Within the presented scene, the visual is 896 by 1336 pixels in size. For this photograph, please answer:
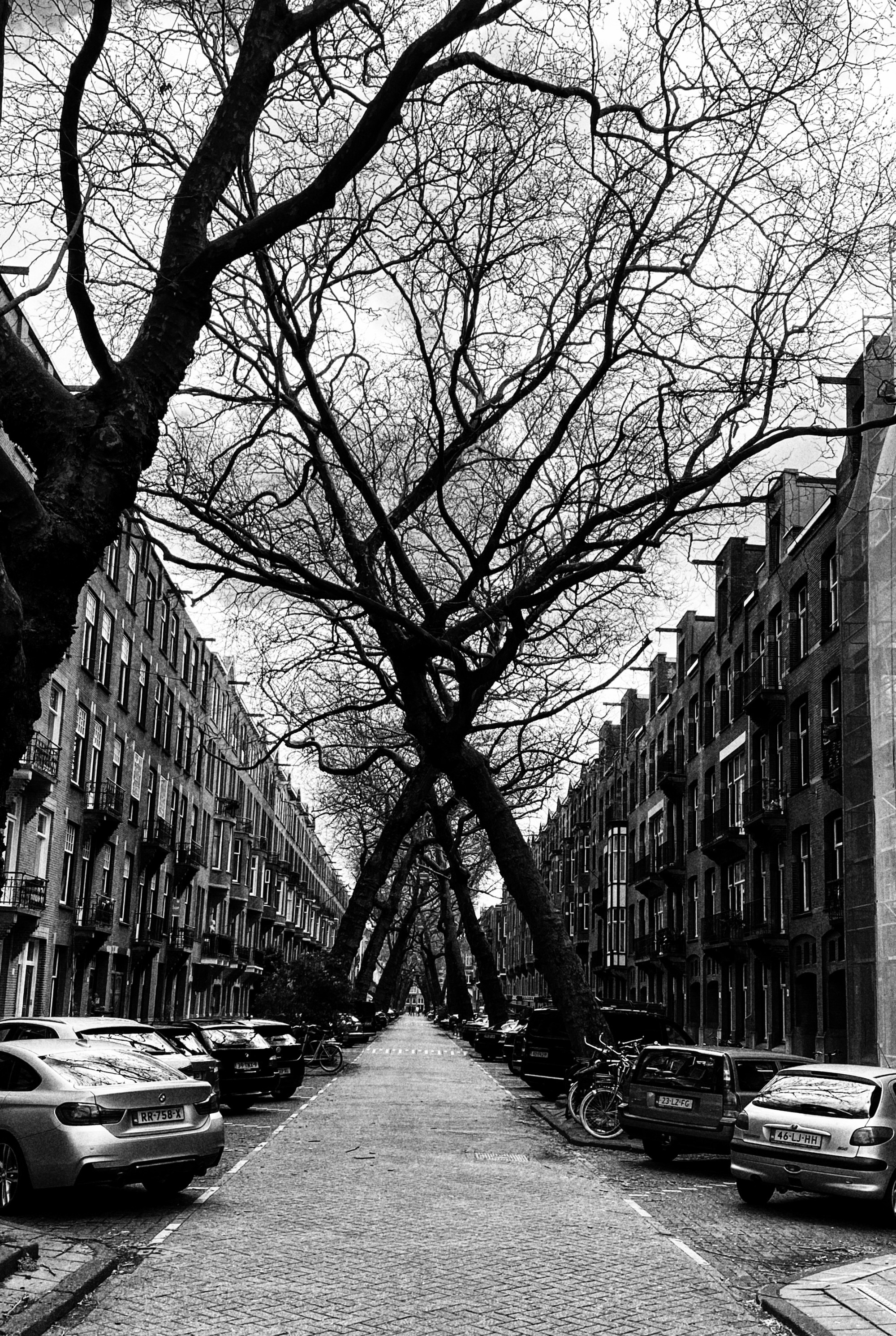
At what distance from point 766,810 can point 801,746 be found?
201 centimetres

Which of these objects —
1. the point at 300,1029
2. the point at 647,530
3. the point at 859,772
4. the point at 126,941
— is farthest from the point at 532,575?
the point at 126,941

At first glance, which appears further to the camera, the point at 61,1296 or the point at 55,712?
the point at 55,712

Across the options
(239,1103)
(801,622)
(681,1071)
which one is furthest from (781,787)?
(681,1071)

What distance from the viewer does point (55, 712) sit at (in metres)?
30.9

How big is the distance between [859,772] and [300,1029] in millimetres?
13059

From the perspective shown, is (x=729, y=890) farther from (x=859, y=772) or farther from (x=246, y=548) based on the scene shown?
(x=246, y=548)

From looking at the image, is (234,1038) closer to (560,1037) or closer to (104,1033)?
(560,1037)

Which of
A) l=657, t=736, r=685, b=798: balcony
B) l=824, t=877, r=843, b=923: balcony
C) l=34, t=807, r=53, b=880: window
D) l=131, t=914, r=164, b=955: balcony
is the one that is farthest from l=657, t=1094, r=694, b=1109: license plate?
l=657, t=736, r=685, b=798: balcony

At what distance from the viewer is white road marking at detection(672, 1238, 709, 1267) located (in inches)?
346

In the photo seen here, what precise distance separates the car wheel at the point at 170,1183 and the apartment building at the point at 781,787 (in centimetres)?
1013

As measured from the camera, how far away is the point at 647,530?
1731 cm

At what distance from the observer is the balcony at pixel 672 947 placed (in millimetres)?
45125

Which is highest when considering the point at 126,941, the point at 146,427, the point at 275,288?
the point at 275,288

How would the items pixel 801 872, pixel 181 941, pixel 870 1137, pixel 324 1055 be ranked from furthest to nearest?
pixel 181 941 < pixel 801 872 < pixel 324 1055 < pixel 870 1137
